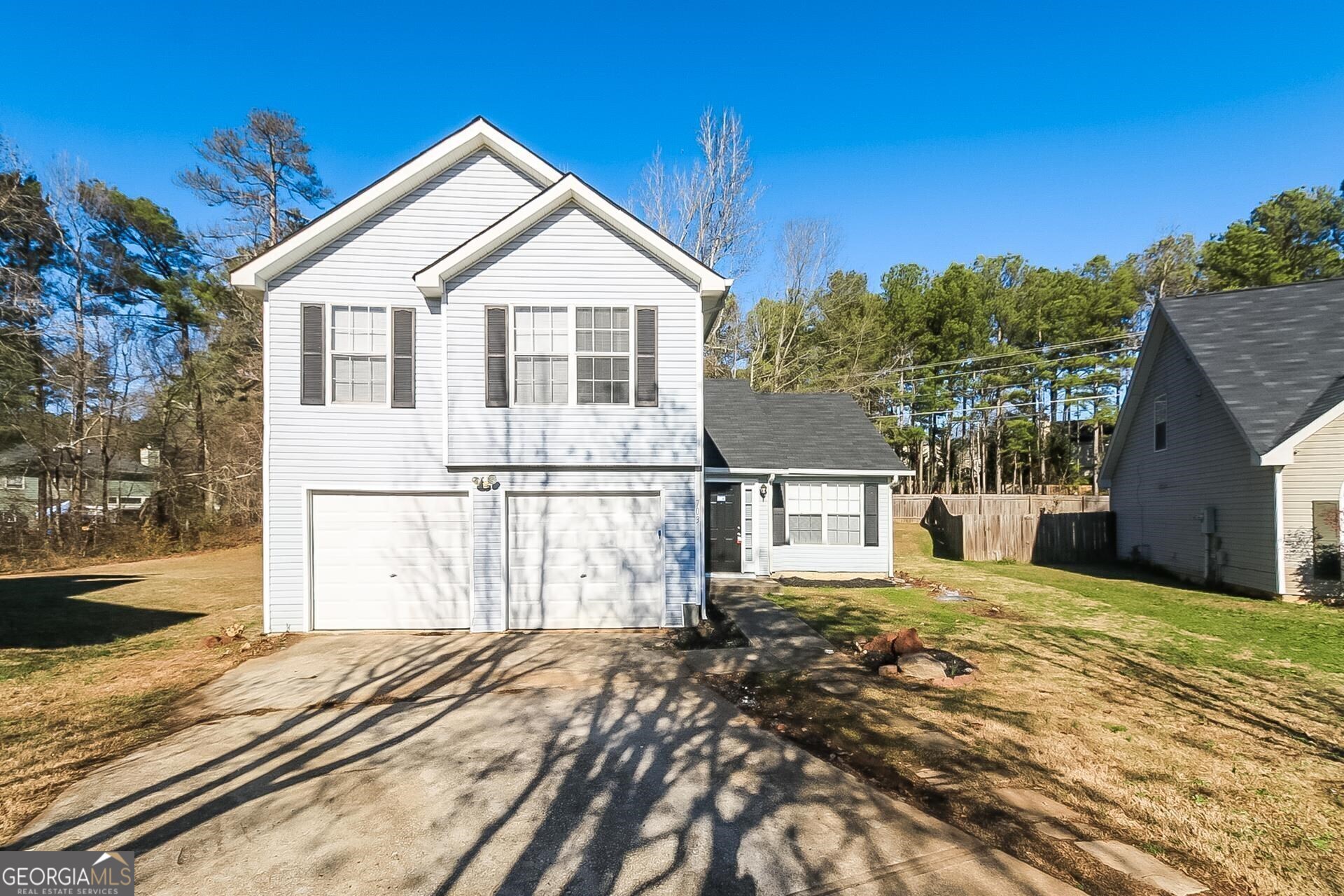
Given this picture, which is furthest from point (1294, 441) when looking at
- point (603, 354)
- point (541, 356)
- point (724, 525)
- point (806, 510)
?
point (541, 356)

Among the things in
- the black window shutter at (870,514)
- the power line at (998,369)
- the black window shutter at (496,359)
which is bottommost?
the black window shutter at (870,514)

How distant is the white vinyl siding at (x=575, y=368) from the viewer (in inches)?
362

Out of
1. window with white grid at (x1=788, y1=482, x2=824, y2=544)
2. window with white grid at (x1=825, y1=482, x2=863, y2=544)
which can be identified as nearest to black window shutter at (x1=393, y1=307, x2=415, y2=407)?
window with white grid at (x1=788, y1=482, x2=824, y2=544)

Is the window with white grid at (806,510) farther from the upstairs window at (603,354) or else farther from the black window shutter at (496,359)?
the black window shutter at (496,359)

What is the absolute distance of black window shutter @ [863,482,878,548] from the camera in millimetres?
14703

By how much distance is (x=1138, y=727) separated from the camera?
18.2 ft

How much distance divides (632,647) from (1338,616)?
1239 cm

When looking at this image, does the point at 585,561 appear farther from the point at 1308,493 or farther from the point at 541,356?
the point at 1308,493

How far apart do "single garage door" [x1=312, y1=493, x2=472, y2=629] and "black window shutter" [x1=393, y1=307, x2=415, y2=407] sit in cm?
154

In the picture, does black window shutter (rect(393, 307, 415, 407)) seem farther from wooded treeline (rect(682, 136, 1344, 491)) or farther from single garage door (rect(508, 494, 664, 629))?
wooded treeline (rect(682, 136, 1344, 491))

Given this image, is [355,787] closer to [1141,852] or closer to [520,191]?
[1141,852]

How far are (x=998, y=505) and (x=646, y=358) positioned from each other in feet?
68.0

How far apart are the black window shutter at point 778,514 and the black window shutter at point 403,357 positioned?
28.2 ft

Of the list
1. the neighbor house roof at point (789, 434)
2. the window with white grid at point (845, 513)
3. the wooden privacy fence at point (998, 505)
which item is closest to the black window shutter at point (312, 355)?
the neighbor house roof at point (789, 434)
